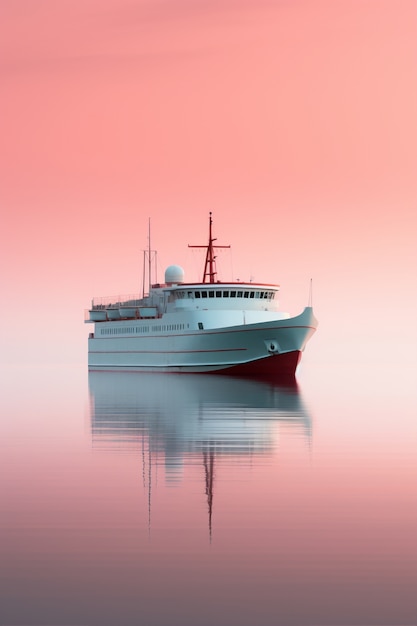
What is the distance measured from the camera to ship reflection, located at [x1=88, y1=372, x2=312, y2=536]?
2050 cm

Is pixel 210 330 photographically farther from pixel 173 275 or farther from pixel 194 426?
pixel 194 426

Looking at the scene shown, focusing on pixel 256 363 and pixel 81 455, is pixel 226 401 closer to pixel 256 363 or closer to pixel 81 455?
pixel 81 455

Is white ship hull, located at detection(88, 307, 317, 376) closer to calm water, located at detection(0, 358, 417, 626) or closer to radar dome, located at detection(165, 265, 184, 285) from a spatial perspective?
radar dome, located at detection(165, 265, 184, 285)

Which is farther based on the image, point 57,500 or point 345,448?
point 345,448

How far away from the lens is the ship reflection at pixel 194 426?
67.3ft

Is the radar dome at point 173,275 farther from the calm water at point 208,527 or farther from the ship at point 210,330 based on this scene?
the calm water at point 208,527

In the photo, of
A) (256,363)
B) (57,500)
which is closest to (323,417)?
(57,500)

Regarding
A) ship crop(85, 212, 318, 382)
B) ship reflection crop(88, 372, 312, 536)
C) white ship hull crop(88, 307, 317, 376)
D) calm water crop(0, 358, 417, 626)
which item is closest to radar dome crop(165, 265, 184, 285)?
ship crop(85, 212, 318, 382)

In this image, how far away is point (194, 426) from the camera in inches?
1089

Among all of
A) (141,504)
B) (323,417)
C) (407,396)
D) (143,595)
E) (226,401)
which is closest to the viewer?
(143,595)

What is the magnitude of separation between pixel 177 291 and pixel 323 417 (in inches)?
1863

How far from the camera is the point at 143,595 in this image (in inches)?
378

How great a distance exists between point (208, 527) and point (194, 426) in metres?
14.8

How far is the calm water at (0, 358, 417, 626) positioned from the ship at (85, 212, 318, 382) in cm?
4123
